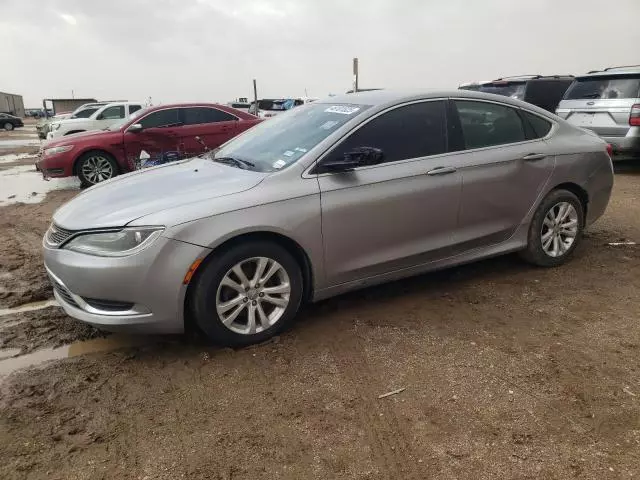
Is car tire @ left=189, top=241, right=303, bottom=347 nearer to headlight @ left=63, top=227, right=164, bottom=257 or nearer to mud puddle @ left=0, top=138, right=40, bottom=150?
headlight @ left=63, top=227, right=164, bottom=257

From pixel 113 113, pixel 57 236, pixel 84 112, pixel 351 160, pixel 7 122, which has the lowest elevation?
pixel 57 236

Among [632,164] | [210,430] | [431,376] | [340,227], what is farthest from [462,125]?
[632,164]

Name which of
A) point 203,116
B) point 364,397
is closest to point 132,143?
point 203,116

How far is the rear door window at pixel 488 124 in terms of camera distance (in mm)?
4023

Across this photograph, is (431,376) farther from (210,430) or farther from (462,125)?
(462,125)

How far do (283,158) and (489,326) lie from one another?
6.07ft

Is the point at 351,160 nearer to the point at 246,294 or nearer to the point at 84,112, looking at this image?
the point at 246,294

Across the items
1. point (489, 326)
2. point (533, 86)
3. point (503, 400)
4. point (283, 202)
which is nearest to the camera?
point (503, 400)

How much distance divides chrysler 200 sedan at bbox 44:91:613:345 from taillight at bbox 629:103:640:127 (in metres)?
4.88

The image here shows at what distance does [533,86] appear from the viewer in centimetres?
1141

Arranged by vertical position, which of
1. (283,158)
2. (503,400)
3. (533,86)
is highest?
(533,86)

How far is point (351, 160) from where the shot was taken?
3.41 metres

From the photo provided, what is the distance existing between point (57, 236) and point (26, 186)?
789cm

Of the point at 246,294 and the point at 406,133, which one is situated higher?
the point at 406,133
